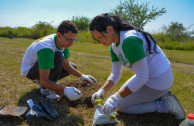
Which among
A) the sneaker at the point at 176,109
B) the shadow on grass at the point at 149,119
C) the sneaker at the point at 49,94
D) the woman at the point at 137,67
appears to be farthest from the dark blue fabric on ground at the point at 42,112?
the sneaker at the point at 176,109

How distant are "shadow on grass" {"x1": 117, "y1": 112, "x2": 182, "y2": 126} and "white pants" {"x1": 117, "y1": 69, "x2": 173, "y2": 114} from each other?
3.1 inches

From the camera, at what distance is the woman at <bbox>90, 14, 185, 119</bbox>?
68.5 inches

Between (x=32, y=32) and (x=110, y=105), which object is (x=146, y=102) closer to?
(x=110, y=105)

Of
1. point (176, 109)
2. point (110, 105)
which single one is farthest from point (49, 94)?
point (176, 109)

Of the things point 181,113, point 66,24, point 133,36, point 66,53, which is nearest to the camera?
point 133,36

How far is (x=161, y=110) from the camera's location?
213 centimetres

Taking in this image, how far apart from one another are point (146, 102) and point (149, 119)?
213mm

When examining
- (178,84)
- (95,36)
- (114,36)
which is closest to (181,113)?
(114,36)

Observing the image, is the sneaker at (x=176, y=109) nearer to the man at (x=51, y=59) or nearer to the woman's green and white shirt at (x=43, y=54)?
the man at (x=51, y=59)

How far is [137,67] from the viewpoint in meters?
1.75

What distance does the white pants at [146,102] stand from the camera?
6.88 ft

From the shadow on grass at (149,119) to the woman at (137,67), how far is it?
0.23ft

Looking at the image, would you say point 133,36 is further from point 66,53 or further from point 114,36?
point 66,53

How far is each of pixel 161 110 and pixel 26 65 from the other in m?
2.11
